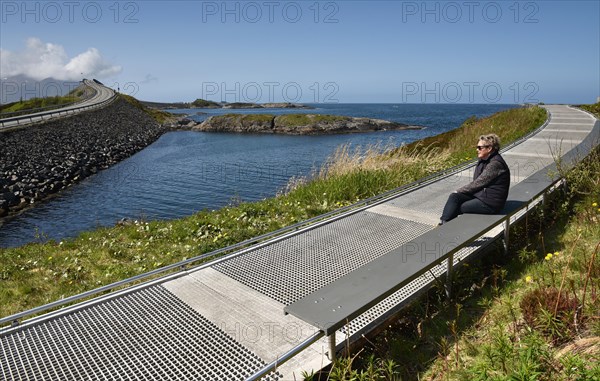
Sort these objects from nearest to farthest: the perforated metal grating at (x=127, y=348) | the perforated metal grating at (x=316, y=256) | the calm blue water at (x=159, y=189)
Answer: the perforated metal grating at (x=127, y=348) → the perforated metal grating at (x=316, y=256) → the calm blue water at (x=159, y=189)

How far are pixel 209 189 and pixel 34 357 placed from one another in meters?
17.6

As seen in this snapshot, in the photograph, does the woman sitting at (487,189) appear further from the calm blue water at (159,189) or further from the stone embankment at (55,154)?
the stone embankment at (55,154)

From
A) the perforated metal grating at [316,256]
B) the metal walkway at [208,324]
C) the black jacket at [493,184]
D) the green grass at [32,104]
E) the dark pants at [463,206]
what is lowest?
the metal walkway at [208,324]

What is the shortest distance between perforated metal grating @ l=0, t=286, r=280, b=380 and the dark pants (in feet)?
12.6

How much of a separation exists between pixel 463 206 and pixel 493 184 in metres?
0.51

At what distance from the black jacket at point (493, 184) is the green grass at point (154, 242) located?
147 inches

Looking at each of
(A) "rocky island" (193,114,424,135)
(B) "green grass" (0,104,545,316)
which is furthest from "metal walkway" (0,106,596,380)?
(A) "rocky island" (193,114,424,135)

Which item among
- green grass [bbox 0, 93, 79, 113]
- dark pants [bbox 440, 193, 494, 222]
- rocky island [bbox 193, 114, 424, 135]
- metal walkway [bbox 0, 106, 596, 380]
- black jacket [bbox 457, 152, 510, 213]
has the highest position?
green grass [bbox 0, 93, 79, 113]

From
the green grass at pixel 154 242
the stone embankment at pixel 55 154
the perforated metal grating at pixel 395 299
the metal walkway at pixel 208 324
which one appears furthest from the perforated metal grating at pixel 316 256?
the stone embankment at pixel 55 154

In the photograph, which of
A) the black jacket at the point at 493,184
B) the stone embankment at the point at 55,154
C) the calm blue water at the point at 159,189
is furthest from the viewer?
the stone embankment at the point at 55,154

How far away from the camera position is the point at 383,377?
351 centimetres

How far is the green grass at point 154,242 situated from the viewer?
6.41 m

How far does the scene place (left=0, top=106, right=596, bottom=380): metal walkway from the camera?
3.56 metres

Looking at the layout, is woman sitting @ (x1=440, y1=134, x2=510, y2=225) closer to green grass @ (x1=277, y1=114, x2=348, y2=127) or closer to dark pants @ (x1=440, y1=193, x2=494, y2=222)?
dark pants @ (x1=440, y1=193, x2=494, y2=222)
